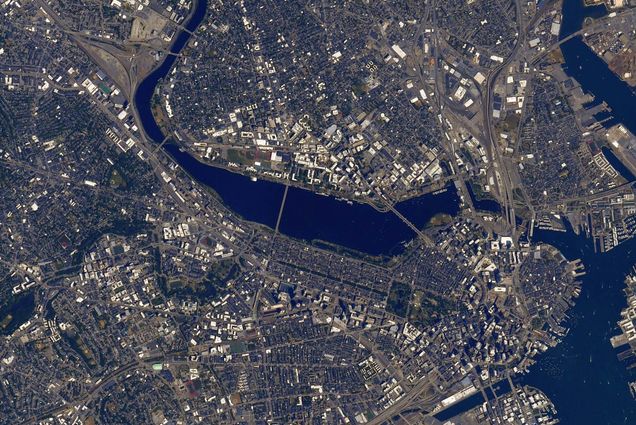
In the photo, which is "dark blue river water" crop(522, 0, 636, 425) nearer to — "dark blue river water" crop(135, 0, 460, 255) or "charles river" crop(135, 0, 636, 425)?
"charles river" crop(135, 0, 636, 425)

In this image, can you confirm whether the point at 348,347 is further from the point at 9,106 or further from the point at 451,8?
the point at 9,106

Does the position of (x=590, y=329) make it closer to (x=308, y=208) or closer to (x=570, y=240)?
(x=570, y=240)

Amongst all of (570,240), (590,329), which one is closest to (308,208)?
(570,240)

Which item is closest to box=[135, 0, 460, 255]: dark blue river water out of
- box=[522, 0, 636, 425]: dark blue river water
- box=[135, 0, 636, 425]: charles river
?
box=[135, 0, 636, 425]: charles river

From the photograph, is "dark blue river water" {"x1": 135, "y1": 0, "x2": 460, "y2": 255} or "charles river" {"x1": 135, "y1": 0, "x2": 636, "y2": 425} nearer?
"charles river" {"x1": 135, "y1": 0, "x2": 636, "y2": 425}

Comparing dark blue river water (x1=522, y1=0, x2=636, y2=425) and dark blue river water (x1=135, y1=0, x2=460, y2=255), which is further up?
dark blue river water (x1=135, y1=0, x2=460, y2=255)

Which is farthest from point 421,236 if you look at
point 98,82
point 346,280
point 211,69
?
point 98,82

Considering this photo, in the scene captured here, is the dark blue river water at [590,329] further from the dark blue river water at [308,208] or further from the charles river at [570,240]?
the dark blue river water at [308,208]

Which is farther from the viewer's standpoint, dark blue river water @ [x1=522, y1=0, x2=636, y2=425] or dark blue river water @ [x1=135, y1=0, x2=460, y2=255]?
dark blue river water @ [x1=135, y1=0, x2=460, y2=255]

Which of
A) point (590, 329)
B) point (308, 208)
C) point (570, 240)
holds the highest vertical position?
point (308, 208)
